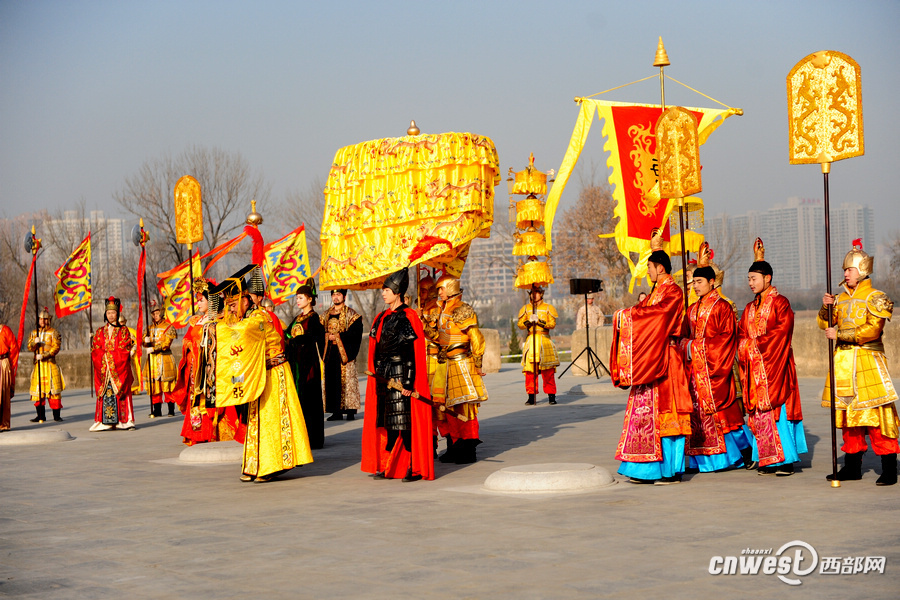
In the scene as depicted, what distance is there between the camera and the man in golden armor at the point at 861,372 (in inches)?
281

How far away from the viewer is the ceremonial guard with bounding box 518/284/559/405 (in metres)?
15.0

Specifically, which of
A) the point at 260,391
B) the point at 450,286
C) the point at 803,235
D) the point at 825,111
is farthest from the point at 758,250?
the point at 803,235

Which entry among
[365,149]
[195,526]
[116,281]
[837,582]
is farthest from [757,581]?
[116,281]

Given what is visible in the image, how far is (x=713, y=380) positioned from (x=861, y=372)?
1.26 m

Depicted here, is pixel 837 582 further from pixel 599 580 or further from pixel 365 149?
pixel 365 149

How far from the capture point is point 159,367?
16.0 meters

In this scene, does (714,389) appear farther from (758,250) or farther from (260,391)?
(260,391)

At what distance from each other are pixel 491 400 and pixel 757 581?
39.7ft

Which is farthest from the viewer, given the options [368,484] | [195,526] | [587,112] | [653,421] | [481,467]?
[587,112]

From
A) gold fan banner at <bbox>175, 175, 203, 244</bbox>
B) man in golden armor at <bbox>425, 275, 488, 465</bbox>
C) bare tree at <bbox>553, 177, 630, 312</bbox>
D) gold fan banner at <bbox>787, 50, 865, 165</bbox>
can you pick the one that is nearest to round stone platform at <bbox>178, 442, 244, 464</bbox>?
man in golden armor at <bbox>425, 275, 488, 465</bbox>

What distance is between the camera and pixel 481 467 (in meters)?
9.13

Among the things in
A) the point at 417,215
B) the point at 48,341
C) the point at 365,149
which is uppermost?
the point at 365,149

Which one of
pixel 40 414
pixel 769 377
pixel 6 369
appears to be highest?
pixel 769 377

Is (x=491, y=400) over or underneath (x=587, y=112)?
underneath
